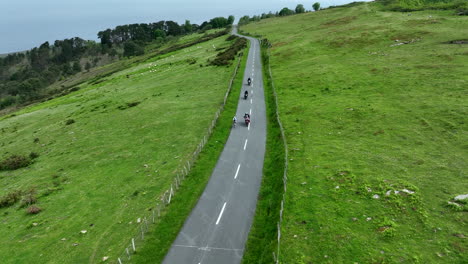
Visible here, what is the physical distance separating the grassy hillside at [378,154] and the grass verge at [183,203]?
8.98 metres

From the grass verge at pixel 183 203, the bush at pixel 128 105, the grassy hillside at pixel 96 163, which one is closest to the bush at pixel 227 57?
the grassy hillside at pixel 96 163

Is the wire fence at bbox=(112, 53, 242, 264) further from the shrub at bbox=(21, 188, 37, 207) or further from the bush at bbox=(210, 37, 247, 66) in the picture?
the bush at bbox=(210, 37, 247, 66)

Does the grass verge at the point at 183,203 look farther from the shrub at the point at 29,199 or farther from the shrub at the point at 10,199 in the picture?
the shrub at the point at 10,199

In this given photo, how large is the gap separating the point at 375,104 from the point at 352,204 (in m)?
26.1

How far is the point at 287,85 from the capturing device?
6000 centimetres

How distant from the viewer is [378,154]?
1222 inches

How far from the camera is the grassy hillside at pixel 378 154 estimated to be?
19875 millimetres

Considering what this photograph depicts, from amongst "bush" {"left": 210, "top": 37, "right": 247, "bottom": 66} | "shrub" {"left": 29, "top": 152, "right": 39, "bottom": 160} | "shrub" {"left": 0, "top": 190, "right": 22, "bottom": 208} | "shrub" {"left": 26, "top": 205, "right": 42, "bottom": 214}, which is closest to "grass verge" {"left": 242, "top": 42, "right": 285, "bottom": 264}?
"shrub" {"left": 26, "top": 205, "right": 42, "bottom": 214}

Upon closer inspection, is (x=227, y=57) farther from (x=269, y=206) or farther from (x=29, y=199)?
(x=269, y=206)

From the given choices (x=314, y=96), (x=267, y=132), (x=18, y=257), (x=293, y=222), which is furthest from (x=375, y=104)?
(x=18, y=257)

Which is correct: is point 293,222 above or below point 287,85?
below

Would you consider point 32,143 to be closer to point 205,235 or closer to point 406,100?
point 205,235

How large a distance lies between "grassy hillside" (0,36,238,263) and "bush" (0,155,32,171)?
3.91 feet

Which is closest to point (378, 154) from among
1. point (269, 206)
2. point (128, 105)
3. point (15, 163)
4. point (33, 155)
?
point (269, 206)
